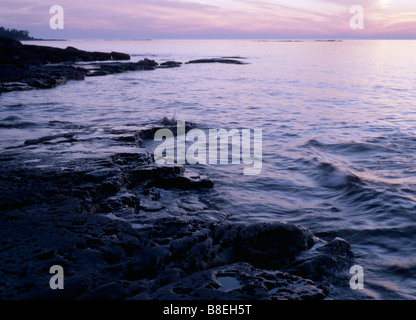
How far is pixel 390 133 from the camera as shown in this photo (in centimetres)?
1188

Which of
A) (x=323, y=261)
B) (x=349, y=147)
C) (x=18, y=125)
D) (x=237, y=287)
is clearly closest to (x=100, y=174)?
(x=237, y=287)

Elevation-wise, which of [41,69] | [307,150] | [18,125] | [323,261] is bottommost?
[323,261]

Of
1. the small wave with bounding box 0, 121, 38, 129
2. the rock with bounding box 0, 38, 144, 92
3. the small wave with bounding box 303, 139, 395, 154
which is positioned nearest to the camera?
the small wave with bounding box 303, 139, 395, 154

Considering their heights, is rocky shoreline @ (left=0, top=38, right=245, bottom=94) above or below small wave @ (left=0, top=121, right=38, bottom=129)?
above

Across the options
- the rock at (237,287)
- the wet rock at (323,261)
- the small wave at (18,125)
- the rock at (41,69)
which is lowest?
the wet rock at (323,261)

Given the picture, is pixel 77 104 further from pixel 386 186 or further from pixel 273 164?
pixel 386 186

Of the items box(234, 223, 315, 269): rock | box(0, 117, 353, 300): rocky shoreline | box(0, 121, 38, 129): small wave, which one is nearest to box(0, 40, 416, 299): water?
box(0, 121, 38, 129): small wave

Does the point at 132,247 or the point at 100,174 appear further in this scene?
the point at 100,174

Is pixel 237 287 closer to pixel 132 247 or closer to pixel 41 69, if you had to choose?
pixel 132 247

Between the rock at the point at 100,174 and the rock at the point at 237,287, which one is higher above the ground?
the rock at the point at 100,174

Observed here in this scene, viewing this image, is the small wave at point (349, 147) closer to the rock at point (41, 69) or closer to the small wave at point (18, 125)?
the small wave at point (18, 125)

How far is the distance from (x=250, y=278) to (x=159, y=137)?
306 inches

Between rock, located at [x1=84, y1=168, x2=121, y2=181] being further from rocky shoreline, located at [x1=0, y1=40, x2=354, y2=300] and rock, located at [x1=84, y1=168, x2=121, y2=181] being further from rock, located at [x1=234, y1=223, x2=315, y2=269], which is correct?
rock, located at [x1=234, y1=223, x2=315, y2=269]

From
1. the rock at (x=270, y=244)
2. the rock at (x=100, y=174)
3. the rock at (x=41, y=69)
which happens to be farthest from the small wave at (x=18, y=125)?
the rock at (x=41, y=69)
